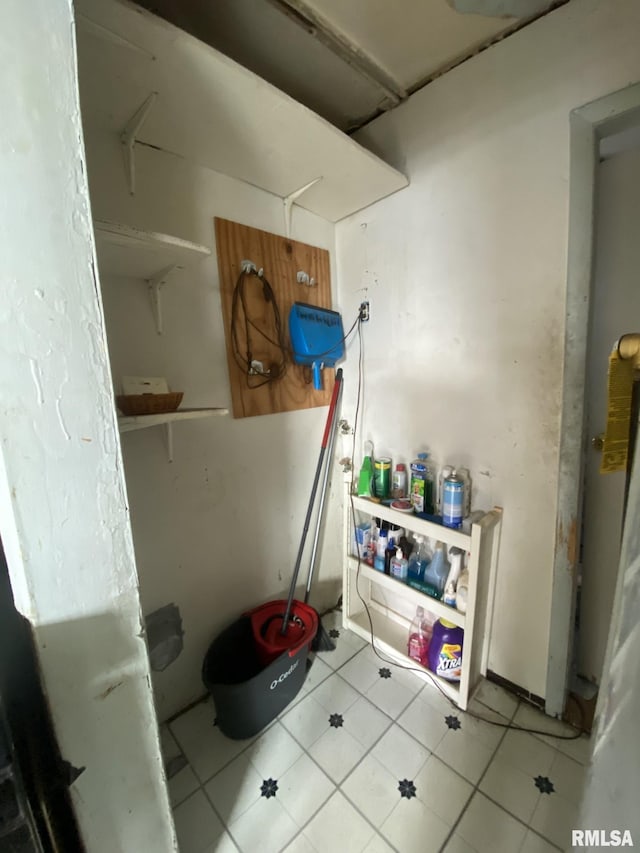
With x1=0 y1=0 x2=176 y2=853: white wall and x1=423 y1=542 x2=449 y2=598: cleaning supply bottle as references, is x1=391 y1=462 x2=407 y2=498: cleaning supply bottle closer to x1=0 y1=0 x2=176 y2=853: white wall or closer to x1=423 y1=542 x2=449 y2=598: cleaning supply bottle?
x1=423 y1=542 x2=449 y2=598: cleaning supply bottle

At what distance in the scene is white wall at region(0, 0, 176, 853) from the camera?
0.45 metres

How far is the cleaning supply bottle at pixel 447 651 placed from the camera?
3.97 feet

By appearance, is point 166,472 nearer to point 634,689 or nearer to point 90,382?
point 90,382

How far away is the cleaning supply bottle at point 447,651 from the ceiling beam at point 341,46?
6.37 feet

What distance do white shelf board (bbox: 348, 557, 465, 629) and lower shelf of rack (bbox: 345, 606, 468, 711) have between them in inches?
8.9

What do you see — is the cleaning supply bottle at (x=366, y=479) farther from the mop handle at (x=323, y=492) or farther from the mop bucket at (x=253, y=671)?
the mop bucket at (x=253, y=671)

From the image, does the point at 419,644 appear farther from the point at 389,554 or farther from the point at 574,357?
the point at 574,357

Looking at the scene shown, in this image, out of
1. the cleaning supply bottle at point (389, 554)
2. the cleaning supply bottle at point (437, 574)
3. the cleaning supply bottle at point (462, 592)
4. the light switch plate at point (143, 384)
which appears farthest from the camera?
the cleaning supply bottle at point (389, 554)

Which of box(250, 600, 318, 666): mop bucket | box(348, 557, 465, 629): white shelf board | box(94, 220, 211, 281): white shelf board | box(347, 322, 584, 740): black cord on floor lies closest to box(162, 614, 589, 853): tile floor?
box(347, 322, 584, 740): black cord on floor

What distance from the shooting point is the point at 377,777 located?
97 centimetres

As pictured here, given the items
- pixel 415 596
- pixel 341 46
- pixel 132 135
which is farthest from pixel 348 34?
pixel 415 596

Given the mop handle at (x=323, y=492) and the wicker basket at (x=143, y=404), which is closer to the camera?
the wicker basket at (x=143, y=404)

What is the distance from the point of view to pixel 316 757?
3.37 ft

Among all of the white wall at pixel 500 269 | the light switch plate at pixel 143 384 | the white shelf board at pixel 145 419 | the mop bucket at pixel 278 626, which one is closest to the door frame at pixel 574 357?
the white wall at pixel 500 269
